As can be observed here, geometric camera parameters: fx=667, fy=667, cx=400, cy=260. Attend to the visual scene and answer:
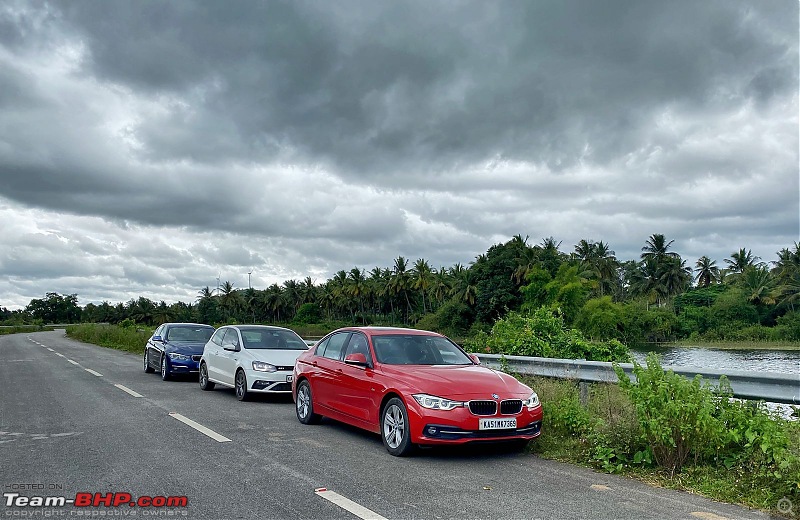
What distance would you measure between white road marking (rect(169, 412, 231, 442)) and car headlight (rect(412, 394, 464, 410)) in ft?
9.05

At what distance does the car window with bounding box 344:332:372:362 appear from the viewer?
8.99 metres

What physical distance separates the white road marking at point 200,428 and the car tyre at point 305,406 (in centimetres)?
146

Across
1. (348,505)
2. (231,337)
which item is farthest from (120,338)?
(348,505)

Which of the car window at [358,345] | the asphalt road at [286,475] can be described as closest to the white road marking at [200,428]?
the asphalt road at [286,475]

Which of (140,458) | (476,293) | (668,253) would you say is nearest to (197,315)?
(476,293)

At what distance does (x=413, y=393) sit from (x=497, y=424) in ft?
3.27

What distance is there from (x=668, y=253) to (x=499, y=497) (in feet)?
335

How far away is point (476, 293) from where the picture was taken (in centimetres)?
7275

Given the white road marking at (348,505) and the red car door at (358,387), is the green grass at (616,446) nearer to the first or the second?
the red car door at (358,387)

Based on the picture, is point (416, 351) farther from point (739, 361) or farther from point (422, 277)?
point (422, 277)

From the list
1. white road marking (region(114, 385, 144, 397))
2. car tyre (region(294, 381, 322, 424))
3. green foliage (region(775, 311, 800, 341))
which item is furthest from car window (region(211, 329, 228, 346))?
green foliage (region(775, 311, 800, 341))

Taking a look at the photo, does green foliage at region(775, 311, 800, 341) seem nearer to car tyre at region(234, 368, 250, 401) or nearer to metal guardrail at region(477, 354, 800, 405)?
metal guardrail at region(477, 354, 800, 405)

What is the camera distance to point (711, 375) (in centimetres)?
770

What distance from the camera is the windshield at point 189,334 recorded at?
62.3ft
